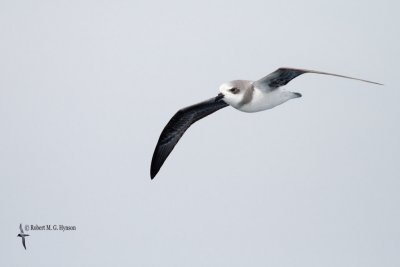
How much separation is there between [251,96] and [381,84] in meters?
3.66

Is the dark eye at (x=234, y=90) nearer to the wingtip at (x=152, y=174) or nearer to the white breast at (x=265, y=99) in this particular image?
the white breast at (x=265, y=99)

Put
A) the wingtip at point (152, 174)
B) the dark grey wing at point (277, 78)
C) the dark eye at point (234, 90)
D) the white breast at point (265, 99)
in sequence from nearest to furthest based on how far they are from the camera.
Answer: the dark grey wing at point (277, 78) < the dark eye at point (234, 90) < the white breast at point (265, 99) < the wingtip at point (152, 174)

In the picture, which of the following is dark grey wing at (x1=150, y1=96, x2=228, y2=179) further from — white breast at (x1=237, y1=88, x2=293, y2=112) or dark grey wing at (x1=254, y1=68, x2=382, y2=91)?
dark grey wing at (x1=254, y1=68, x2=382, y2=91)

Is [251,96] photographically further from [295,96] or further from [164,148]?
[164,148]

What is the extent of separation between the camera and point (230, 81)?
15.1 m

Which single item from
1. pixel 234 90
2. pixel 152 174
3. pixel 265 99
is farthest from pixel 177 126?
pixel 265 99

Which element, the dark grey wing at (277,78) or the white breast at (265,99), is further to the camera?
the white breast at (265,99)

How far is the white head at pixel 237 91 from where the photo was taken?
1501 cm

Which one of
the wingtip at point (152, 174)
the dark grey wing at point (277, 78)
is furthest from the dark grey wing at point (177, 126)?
the dark grey wing at point (277, 78)

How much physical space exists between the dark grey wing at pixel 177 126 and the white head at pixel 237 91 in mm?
2009

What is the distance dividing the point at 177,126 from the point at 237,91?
3.55 metres

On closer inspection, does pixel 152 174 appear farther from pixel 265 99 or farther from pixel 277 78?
pixel 277 78

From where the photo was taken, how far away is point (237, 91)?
15.0 metres

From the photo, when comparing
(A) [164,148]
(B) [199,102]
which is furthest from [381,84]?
(A) [164,148]
